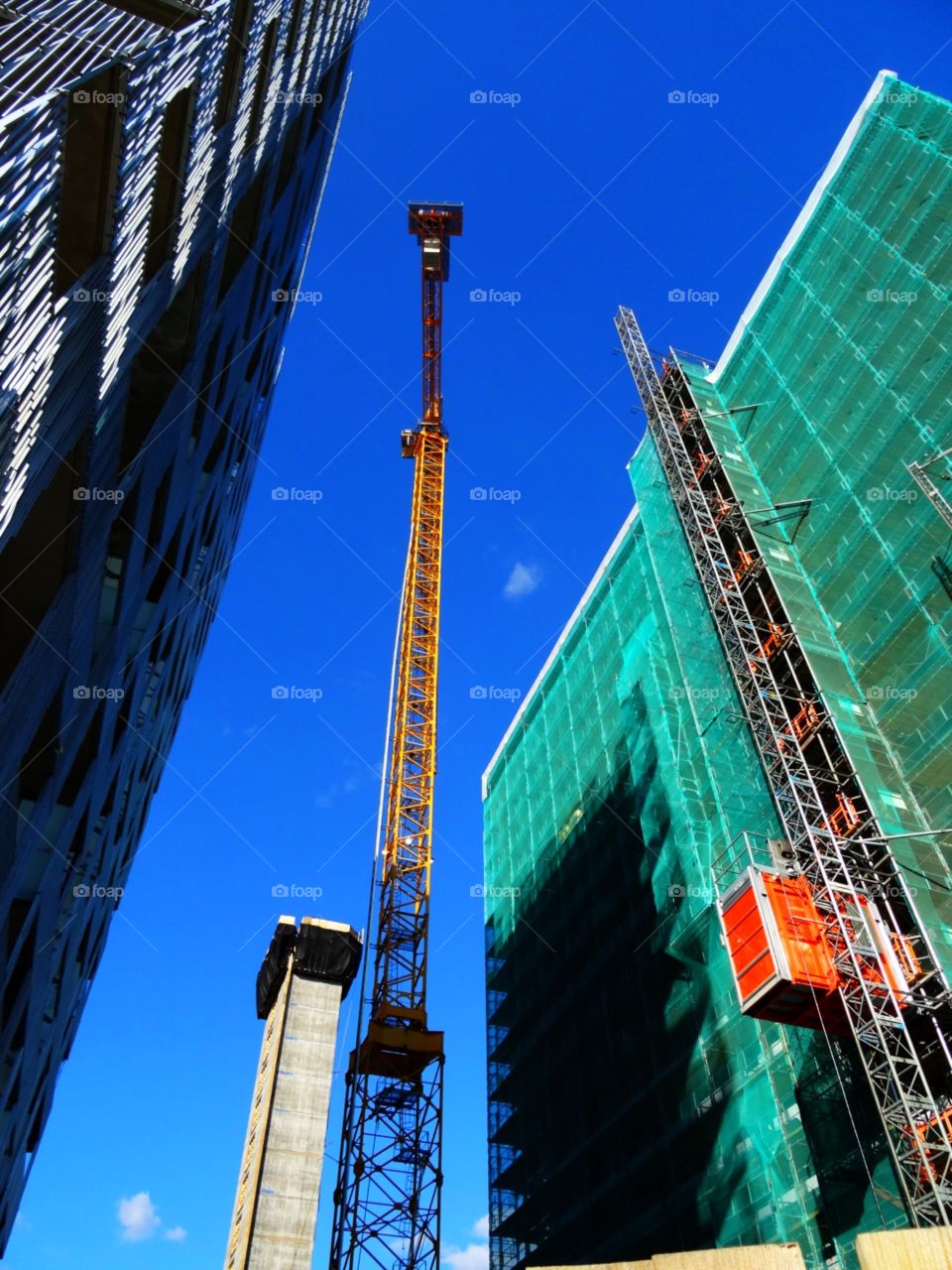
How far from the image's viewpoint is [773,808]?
24688 mm

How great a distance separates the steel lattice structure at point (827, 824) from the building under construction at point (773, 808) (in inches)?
3.2

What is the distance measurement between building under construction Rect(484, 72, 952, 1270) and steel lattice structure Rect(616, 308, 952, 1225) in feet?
0.26

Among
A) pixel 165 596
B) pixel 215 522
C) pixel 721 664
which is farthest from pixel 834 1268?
pixel 215 522

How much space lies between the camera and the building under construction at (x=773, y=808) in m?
19.8

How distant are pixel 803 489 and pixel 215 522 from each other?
16169mm

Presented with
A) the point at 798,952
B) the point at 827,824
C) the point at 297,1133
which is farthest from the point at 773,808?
the point at 297,1133

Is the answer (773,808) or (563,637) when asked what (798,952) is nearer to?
(773,808)

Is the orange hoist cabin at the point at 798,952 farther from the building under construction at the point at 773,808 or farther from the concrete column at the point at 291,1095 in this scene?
the concrete column at the point at 291,1095

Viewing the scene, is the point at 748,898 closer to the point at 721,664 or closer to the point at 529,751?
the point at 721,664

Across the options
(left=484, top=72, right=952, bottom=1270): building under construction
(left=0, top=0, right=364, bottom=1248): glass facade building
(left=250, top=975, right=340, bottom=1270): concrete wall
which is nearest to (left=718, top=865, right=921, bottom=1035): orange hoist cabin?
(left=484, top=72, right=952, bottom=1270): building under construction

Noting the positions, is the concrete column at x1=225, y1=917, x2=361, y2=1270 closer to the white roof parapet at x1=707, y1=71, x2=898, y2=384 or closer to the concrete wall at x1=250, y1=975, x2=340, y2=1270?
the concrete wall at x1=250, y1=975, x2=340, y2=1270

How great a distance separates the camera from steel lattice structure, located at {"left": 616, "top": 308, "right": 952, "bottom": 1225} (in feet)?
57.5

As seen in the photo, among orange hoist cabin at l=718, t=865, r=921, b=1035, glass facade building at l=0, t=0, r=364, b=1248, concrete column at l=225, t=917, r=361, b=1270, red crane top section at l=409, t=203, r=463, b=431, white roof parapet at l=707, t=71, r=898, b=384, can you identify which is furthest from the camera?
red crane top section at l=409, t=203, r=463, b=431

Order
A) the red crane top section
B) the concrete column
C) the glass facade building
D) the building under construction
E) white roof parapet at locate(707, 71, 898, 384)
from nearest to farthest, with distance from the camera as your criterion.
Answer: the glass facade building
the building under construction
the concrete column
white roof parapet at locate(707, 71, 898, 384)
the red crane top section
